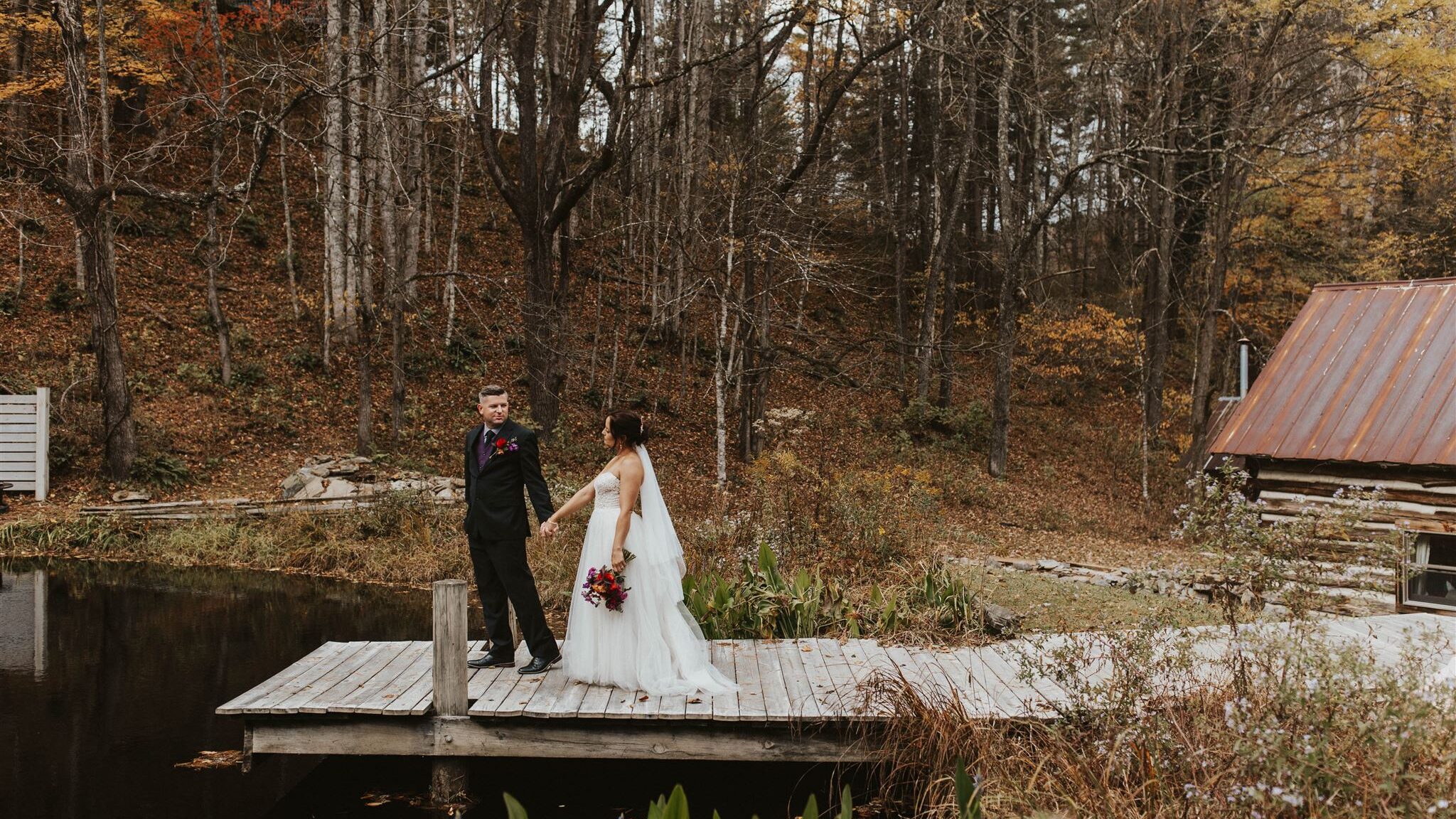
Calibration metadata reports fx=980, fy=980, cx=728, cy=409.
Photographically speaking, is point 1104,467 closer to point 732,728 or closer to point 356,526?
point 356,526

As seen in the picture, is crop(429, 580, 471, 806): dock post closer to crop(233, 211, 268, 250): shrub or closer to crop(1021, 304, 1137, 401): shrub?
crop(1021, 304, 1137, 401): shrub

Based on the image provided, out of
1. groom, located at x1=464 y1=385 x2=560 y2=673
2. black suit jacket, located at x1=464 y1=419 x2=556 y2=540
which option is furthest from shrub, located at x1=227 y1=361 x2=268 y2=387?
black suit jacket, located at x1=464 y1=419 x2=556 y2=540

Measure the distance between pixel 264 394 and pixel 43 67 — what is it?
484 inches

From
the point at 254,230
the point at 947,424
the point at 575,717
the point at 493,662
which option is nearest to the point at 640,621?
the point at 575,717

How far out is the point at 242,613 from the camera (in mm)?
11688

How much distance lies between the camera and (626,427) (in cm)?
682

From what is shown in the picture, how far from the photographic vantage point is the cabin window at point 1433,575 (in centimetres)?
1164

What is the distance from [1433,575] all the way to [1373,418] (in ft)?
8.10

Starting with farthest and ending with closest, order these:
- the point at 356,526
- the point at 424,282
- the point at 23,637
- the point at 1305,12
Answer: the point at 424,282, the point at 1305,12, the point at 356,526, the point at 23,637

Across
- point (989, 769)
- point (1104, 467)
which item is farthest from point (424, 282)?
point (989, 769)

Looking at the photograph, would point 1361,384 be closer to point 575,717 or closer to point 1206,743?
point 1206,743

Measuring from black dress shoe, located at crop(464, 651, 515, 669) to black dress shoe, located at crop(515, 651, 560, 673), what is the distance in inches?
5.9

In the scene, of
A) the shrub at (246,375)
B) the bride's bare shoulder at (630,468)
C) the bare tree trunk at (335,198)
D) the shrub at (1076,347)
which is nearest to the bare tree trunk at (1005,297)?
the shrub at (1076,347)

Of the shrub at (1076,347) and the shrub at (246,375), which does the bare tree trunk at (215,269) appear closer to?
the shrub at (246,375)
